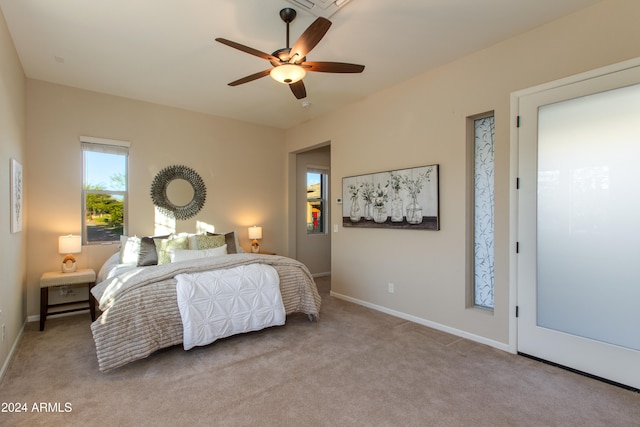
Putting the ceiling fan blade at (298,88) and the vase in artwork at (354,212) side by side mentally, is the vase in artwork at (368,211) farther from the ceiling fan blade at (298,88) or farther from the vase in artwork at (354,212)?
the ceiling fan blade at (298,88)

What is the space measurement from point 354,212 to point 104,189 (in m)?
3.53

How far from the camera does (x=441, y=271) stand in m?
3.59

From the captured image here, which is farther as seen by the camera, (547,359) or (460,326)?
(460,326)

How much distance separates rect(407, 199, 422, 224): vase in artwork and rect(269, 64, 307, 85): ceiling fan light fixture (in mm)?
2017

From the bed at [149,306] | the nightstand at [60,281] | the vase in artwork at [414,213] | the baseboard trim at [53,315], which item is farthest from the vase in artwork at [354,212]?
the baseboard trim at [53,315]

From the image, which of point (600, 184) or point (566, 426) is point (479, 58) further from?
point (566, 426)

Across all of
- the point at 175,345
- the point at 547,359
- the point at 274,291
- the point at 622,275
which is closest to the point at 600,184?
the point at 622,275

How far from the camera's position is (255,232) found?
5574 millimetres

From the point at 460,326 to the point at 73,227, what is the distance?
4.91 m

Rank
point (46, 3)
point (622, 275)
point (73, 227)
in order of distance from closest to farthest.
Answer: point (622, 275) → point (46, 3) → point (73, 227)

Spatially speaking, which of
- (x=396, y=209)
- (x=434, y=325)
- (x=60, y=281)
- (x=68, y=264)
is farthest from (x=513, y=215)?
(x=68, y=264)

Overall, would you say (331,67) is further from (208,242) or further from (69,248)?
(69,248)

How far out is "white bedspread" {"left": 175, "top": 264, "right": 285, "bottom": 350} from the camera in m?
2.91

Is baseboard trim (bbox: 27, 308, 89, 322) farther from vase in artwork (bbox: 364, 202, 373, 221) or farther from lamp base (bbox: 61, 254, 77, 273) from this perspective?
vase in artwork (bbox: 364, 202, 373, 221)
